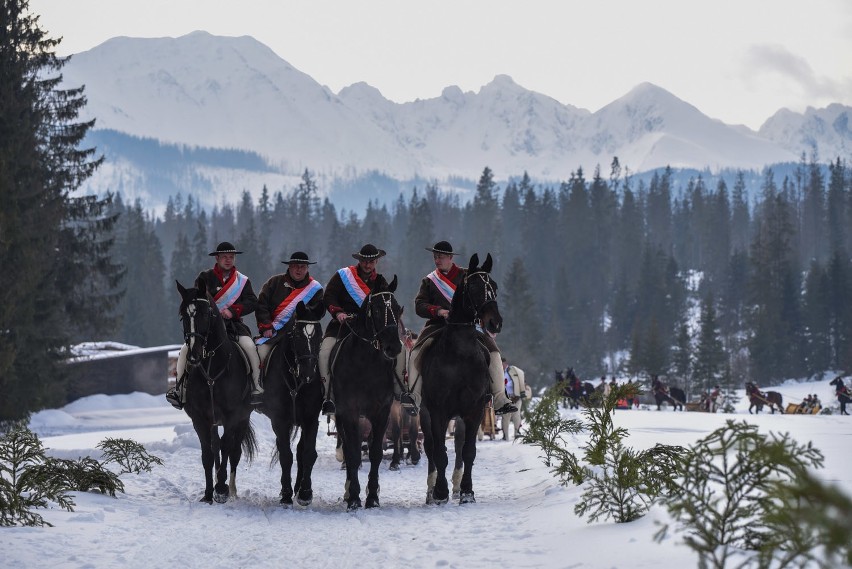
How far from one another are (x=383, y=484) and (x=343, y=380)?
11.0 feet

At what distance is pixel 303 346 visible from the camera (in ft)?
40.2

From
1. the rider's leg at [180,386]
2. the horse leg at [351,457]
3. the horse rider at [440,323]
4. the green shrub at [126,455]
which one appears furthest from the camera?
the green shrub at [126,455]

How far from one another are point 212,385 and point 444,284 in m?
3.13

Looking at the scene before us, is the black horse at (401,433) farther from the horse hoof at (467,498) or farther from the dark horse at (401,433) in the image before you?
the horse hoof at (467,498)

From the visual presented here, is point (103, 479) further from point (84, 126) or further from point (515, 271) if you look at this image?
point (515, 271)


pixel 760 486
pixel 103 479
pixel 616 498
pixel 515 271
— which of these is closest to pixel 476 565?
pixel 616 498

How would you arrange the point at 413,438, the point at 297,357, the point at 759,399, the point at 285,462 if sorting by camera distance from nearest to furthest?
the point at 297,357 < the point at 285,462 < the point at 413,438 < the point at 759,399

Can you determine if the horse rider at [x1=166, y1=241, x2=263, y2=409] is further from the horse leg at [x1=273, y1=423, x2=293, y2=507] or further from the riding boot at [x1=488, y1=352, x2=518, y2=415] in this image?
the riding boot at [x1=488, y1=352, x2=518, y2=415]

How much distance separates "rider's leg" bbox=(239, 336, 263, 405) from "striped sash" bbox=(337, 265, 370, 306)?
146cm

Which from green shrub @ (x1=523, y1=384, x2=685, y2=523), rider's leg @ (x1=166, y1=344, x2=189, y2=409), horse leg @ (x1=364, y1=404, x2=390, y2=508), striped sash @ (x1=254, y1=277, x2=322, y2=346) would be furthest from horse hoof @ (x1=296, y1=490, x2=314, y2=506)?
green shrub @ (x1=523, y1=384, x2=685, y2=523)

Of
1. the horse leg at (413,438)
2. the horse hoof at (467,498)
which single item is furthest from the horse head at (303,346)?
the horse leg at (413,438)

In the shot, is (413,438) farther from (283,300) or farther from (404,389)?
(404,389)

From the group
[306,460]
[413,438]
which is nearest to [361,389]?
[306,460]

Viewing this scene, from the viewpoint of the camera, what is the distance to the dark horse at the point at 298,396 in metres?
12.3
